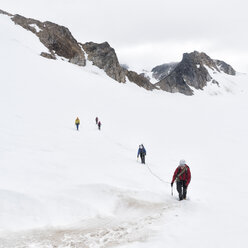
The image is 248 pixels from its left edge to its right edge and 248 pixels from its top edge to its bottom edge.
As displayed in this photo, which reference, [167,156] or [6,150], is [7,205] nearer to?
[6,150]

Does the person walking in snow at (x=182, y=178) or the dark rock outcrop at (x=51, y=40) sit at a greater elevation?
the dark rock outcrop at (x=51, y=40)

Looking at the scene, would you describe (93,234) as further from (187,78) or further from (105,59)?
(187,78)

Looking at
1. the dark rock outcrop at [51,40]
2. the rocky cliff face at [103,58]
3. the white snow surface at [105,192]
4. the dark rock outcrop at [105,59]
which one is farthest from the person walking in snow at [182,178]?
the dark rock outcrop at [105,59]

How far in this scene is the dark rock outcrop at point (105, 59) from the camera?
96594 mm

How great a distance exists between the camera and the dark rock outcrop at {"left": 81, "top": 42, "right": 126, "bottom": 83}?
96.6m

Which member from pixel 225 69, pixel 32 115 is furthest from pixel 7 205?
pixel 225 69

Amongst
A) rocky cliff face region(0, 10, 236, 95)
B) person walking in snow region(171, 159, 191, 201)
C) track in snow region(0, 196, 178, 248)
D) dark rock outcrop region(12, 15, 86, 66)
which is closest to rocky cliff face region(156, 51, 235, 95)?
rocky cliff face region(0, 10, 236, 95)

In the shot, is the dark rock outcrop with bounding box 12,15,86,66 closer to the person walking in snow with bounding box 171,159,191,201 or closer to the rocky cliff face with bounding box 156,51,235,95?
the rocky cliff face with bounding box 156,51,235,95

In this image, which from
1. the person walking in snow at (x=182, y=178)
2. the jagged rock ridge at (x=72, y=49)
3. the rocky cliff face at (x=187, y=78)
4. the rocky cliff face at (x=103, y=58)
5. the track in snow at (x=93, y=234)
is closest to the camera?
the track in snow at (x=93, y=234)

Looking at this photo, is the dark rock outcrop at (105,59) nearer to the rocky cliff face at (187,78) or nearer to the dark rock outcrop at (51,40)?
the dark rock outcrop at (51,40)

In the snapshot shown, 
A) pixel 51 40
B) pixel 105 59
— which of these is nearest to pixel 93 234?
pixel 51 40

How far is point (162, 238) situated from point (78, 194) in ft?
10.9

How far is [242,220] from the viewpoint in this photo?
7.94 m

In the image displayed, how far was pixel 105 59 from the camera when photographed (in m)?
98.4
